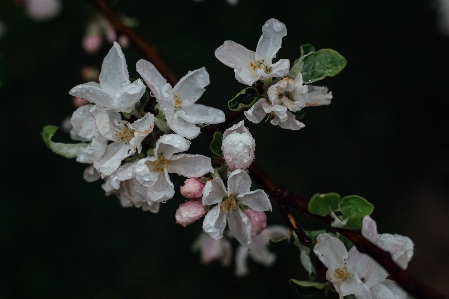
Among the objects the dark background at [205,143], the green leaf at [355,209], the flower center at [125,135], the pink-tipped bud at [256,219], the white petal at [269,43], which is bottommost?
the dark background at [205,143]

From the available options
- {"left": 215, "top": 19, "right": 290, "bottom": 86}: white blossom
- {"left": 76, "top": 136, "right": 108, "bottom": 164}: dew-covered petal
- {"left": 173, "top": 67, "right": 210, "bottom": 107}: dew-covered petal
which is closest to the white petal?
{"left": 215, "top": 19, "right": 290, "bottom": 86}: white blossom

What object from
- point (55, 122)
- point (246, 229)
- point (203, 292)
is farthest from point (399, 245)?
point (55, 122)

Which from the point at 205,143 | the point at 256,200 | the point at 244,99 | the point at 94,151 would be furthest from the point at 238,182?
the point at 205,143

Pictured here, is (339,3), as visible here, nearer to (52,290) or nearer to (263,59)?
(263,59)

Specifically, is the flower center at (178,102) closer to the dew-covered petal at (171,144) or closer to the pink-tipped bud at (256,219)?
the dew-covered petal at (171,144)

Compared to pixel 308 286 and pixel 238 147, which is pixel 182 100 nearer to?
pixel 238 147

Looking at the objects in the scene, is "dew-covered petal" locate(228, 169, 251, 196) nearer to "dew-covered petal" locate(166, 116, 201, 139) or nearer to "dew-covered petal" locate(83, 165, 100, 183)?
"dew-covered petal" locate(166, 116, 201, 139)

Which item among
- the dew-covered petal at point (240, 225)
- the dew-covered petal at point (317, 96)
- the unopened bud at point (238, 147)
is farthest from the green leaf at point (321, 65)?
the dew-covered petal at point (240, 225)
